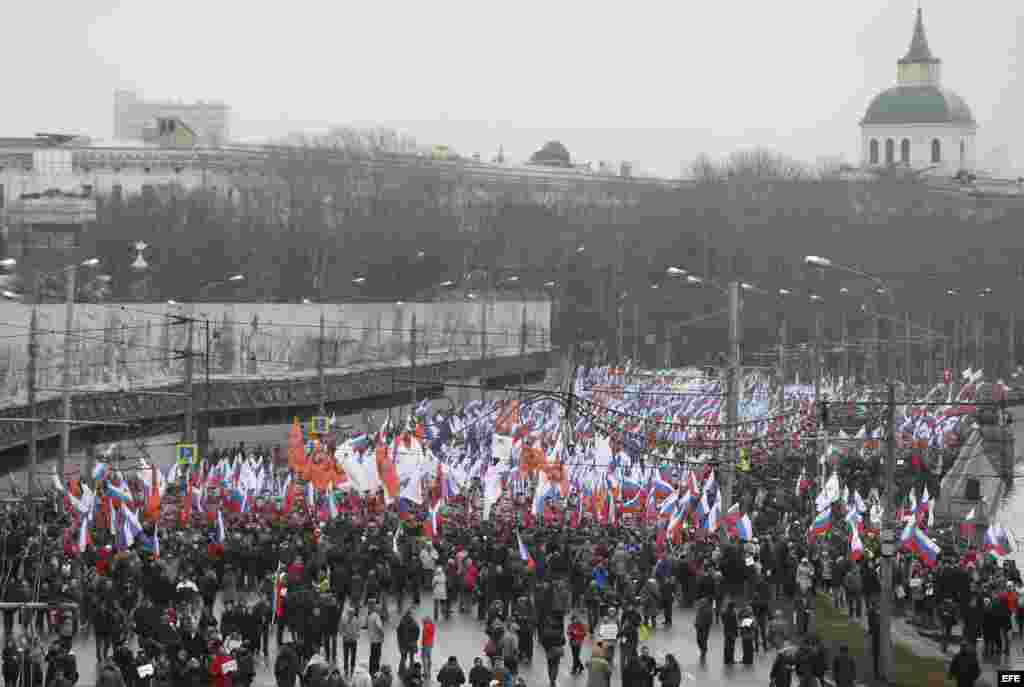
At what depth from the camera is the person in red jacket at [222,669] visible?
25.0 metres

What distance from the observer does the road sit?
91.9 feet

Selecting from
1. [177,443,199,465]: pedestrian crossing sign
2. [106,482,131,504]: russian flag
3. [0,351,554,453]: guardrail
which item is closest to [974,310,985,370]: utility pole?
[0,351,554,453]: guardrail

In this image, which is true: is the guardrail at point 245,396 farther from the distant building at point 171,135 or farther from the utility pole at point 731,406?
the distant building at point 171,135

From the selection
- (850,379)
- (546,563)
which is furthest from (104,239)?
(546,563)

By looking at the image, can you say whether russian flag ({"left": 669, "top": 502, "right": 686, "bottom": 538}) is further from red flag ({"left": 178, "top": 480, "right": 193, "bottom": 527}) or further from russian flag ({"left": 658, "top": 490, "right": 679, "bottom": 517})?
red flag ({"left": 178, "top": 480, "right": 193, "bottom": 527})

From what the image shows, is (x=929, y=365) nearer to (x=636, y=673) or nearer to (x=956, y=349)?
(x=956, y=349)

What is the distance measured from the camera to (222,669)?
2495 cm

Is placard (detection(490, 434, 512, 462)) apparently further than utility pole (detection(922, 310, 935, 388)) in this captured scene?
No

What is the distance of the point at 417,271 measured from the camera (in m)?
109

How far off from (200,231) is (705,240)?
24.7 metres

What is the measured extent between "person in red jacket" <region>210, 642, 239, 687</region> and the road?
222cm

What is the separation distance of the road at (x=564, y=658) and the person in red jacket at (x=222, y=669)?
2222mm

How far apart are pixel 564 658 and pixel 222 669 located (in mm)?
5639

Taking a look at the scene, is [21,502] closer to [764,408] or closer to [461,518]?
[461,518]
